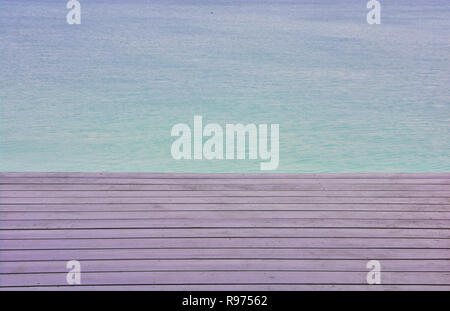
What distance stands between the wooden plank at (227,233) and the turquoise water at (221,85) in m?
2.95

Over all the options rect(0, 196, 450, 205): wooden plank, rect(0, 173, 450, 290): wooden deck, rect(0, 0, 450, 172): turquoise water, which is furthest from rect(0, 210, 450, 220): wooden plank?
rect(0, 0, 450, 172): turquoise water

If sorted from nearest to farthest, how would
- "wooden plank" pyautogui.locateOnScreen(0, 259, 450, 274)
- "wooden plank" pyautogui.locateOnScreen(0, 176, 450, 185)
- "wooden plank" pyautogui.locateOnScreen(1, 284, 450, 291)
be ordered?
"wooden plank" pyautogui.locateOnScreen(1, 284, 450, 291) → "wooden plank" pyautogui.locateOnScreen(0, 259, 450, 274) → "wooden plank" pyautogui.locateOnScreen(0, 176, 450, 185)

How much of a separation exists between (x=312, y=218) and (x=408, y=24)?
1260 centimetres

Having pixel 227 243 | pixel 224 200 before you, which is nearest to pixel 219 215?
pixel 224 200

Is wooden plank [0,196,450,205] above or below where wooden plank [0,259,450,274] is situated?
above

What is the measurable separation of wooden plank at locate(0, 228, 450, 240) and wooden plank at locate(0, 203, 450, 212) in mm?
251

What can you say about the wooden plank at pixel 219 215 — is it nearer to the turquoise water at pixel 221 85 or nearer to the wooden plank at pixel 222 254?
the wooden plank at pixel 222 254

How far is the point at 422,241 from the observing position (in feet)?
7.64

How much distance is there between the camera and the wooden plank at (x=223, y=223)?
246cm

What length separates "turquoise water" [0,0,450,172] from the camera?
596cm

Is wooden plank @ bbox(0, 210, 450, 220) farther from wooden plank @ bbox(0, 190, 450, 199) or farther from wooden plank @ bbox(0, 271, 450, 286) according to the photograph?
wooden plank @ bbox(0, 271, 450, 286)

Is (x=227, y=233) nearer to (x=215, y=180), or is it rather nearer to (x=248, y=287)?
(x=248, y=287)

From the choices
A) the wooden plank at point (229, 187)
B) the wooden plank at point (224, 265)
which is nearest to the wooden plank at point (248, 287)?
the wooden plank at point (224, 265)
